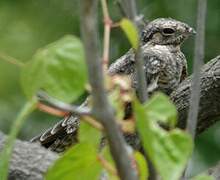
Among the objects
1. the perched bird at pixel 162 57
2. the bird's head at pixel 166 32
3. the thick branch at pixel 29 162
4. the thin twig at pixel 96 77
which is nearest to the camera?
the thin twig at pixel 96 77

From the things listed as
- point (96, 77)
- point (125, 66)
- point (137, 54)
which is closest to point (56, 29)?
point (125, 66)

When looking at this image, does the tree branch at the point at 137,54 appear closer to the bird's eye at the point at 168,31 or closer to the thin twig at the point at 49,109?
the thin twig at the point at 49,109

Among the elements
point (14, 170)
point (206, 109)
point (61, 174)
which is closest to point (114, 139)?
point (61, 174)

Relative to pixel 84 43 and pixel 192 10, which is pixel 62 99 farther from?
pixel 192 10

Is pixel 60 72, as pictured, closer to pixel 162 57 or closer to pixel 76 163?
pixel 76 163

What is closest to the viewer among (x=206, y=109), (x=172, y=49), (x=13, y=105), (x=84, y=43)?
(x=84, y=43)

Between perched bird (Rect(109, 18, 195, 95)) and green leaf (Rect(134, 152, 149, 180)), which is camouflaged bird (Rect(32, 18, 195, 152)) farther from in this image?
green leaf (Rect(134, 152, 149, 180))

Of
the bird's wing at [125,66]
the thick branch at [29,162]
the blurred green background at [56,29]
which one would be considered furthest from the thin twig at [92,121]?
the blurred green background at [56,29]
